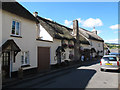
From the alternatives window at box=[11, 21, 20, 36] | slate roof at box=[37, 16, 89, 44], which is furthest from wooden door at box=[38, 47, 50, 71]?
window at box=[11, 21, 20, 36]

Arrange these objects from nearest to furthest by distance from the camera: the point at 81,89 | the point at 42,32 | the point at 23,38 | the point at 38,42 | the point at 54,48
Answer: the point at 81,89, the point at 23,38, the point at 38,42, the point at 54,48, the point at 42,32

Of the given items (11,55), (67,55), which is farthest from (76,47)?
(11,55)

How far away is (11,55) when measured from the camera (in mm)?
8219

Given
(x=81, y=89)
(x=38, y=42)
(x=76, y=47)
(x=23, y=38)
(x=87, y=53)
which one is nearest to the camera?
(x=81, y=89)

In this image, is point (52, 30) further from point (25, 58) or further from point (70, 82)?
point (70, 82)

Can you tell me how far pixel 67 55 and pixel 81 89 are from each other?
11070 mm

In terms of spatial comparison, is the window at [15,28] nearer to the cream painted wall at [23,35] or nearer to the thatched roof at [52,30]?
the cream painted wall at [23,35]

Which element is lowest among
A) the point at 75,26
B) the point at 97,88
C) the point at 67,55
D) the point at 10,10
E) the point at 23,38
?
the point at 97,88

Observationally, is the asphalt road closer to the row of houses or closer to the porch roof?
the row of houses

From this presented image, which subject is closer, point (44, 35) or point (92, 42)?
point (44, 35)

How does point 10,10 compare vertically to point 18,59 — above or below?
above

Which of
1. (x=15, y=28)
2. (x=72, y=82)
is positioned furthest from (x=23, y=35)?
(x=72, y=82)

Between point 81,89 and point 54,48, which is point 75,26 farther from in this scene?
point 81,89

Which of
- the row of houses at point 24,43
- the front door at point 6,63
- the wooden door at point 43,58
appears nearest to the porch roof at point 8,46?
the row of houses at point 24,43
